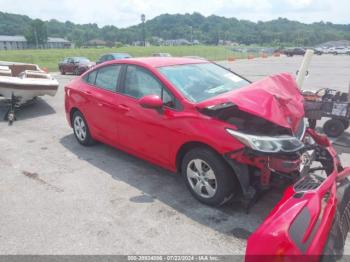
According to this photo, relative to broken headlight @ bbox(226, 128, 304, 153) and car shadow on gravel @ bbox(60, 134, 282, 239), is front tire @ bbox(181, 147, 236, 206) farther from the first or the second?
broken headlight @ bbox(226, 128, 304, 153)

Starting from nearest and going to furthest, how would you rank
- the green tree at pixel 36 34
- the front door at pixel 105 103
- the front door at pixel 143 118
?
the front door at pixel 143 118 → the front door at pixel 105 103 → the green tree at pixel 36 34

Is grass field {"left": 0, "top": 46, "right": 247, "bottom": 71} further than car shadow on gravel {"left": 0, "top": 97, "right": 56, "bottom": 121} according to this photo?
Yes

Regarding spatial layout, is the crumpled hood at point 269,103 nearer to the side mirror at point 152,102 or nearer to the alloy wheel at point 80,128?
the side mirror at point 152,102

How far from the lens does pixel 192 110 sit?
3760mm

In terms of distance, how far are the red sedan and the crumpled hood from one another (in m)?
0.01

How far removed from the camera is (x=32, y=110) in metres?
9.42

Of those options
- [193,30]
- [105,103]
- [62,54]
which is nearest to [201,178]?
[105,103]

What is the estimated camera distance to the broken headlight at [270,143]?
316 cm

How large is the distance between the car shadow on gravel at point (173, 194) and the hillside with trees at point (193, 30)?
121094mm

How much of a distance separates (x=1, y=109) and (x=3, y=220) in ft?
22.9

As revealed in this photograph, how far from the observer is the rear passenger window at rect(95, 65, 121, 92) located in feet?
16.4

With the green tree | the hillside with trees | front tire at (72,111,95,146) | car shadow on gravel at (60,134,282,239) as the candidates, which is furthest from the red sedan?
the green tree

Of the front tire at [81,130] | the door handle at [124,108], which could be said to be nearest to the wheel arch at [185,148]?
the door handle at [124,108]

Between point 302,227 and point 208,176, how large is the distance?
1472 millimetres
